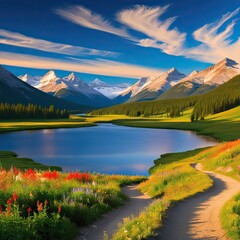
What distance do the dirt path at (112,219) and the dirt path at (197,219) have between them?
99.6 inches

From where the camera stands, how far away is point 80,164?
6056cm

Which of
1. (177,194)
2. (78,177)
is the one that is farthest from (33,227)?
(78,177)

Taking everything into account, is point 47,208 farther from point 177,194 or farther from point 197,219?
point 177,194

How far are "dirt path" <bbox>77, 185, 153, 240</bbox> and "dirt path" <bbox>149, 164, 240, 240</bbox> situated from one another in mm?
2531

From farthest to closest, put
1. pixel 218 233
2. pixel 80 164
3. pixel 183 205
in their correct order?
1. pixel 80 164
2. pixel 183 205
3. pixel 218 233

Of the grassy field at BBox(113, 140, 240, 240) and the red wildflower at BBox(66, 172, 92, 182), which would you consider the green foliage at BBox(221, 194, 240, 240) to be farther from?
the red wildflower at BBox(66, 172, 92, 182)

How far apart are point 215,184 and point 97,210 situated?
41.8 ft

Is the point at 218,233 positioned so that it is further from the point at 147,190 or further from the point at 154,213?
the point at 147,190

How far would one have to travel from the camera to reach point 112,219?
1656cm

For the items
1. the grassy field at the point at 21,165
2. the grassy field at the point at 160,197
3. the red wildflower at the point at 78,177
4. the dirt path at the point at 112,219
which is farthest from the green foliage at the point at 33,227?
the grassy field at the point at 21,165

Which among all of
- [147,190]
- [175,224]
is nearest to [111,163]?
[147,190]

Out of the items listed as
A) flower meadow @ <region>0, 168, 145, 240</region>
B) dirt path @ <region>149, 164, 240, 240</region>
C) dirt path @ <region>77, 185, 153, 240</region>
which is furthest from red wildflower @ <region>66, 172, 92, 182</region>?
dirt path @ <region>149, 164, 240, 240</region>

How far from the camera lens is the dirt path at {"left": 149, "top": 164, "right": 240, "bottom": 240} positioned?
12.8 meters

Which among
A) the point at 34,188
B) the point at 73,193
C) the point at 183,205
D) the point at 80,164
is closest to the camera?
the point at 34,188
